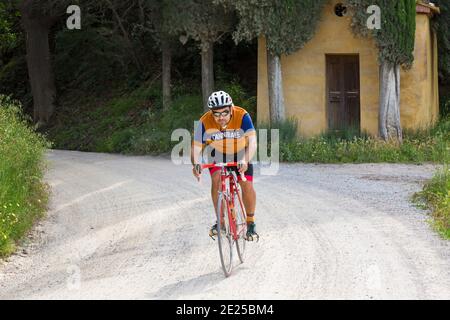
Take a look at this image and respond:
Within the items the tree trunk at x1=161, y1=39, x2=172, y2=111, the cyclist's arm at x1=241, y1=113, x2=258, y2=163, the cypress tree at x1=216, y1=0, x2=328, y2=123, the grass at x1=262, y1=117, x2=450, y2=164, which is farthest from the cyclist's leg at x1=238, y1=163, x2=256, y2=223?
the tree trunk at x1=161, y1=39, x2=172, y2=111

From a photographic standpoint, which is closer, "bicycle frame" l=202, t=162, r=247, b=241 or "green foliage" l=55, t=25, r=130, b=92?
"bicycle frame" l=202, t=162, r=247, b=241

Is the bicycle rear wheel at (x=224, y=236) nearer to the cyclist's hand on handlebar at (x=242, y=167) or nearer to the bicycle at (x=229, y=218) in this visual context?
the bicycle at (x=229, y=218)

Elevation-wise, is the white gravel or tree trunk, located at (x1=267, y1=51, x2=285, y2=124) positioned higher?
tree trunk, located at (x1=267, y1=51, x2=285, y2=124)

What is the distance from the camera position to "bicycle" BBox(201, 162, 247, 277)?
8.83 metres

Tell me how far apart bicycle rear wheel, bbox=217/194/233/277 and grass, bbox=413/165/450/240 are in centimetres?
307

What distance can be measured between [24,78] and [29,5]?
6.37 metres

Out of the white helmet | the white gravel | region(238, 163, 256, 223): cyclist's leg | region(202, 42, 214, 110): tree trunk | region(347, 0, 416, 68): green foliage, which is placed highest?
region(347, 0, 416, 68): green foliage

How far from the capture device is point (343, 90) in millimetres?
22297

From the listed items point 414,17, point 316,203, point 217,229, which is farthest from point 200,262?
point 414,17

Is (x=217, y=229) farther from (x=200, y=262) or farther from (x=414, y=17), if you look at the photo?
(x=414, y=17)

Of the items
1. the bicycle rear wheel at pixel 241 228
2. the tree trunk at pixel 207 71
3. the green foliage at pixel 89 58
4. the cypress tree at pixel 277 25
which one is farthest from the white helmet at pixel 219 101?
the green foliage at pixel 89 58

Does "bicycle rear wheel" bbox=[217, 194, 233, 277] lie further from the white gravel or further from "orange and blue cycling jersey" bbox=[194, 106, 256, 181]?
"orange and blue cycling jersey" bbox=[194, 106, 256, 181]

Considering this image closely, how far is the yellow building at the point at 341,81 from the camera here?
21.5 meters
